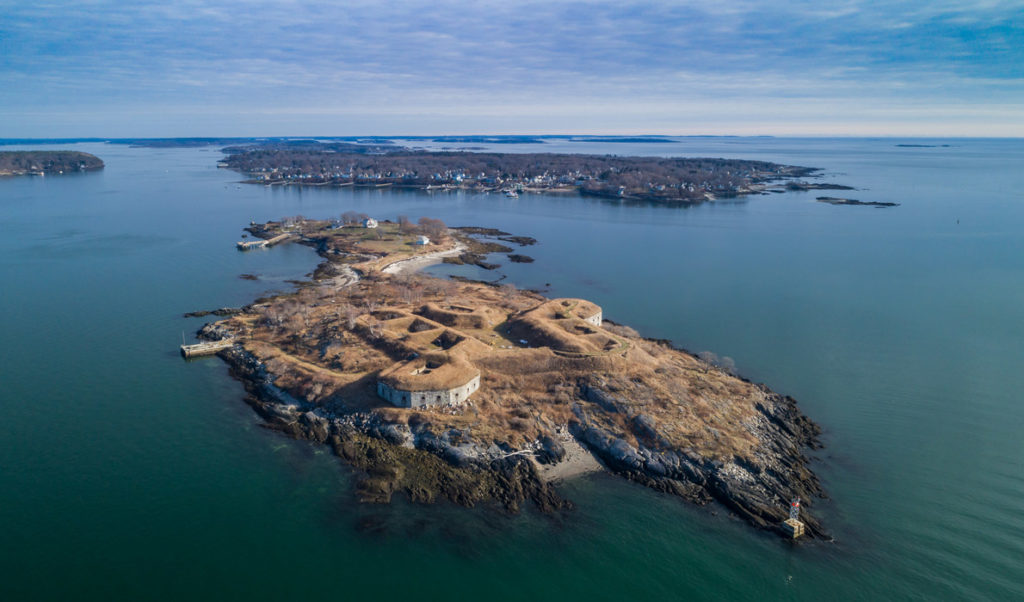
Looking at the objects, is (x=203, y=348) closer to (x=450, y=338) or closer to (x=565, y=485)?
(x=450, y=338)

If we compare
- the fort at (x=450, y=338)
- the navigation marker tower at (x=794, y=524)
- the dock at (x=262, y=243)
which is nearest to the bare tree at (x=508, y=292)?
the fort at (x=450, y=338)

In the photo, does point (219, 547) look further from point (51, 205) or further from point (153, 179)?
point (153, 179)

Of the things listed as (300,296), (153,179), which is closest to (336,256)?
(300,296)

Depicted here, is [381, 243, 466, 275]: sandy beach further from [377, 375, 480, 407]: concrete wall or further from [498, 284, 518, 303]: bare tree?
[377, 375, 480, 407]: concrete wall

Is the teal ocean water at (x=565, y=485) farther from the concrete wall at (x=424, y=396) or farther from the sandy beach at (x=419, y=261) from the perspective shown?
the concrete wall at (x=424, y=396)

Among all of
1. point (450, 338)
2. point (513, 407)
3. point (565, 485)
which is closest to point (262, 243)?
point (450, 338)

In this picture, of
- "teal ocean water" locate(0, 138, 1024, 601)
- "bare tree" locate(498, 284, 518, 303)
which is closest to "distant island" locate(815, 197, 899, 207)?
"teal ocean water" locate(0, 138, 1024, 601)
